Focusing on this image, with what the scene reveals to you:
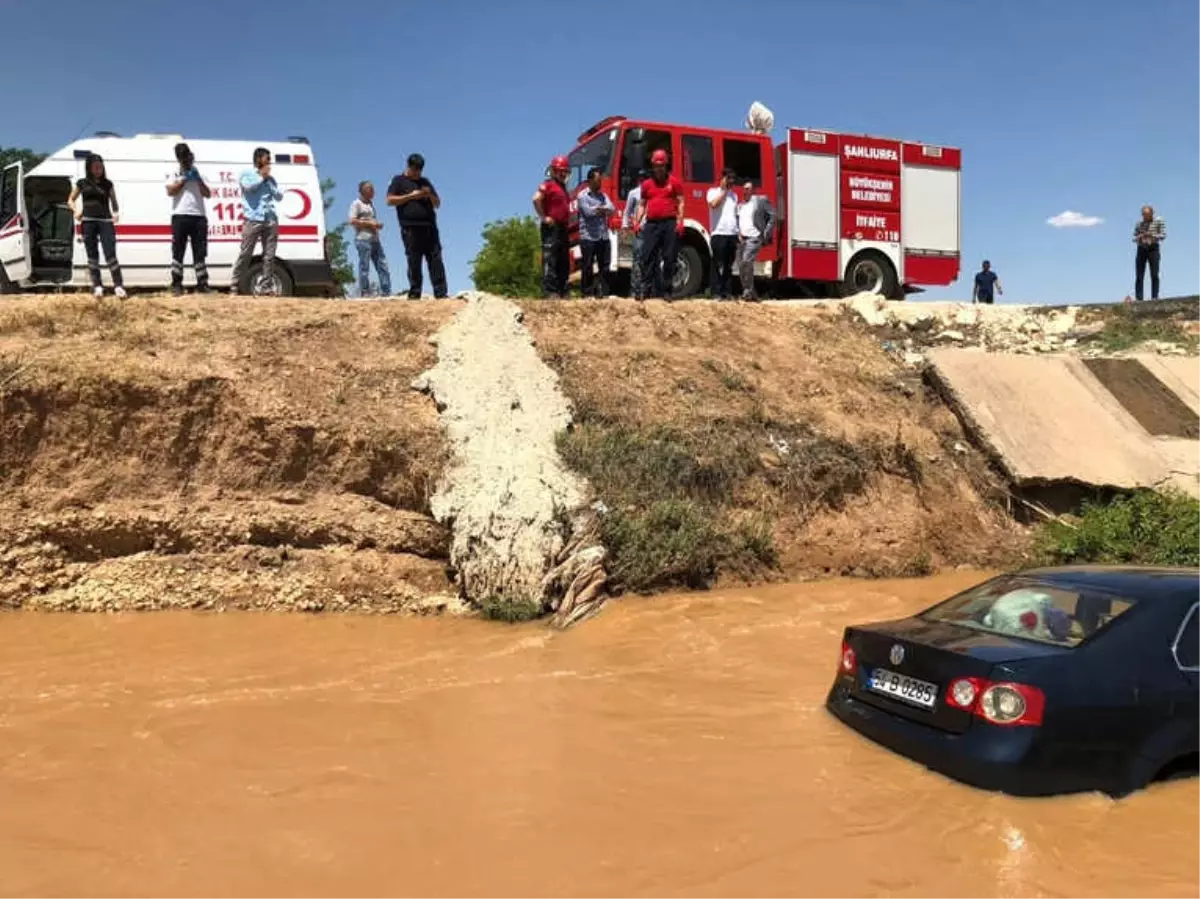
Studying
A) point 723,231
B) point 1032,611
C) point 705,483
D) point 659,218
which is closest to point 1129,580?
point 1032,611

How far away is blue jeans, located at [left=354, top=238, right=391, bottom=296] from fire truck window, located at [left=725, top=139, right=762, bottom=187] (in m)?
5.15

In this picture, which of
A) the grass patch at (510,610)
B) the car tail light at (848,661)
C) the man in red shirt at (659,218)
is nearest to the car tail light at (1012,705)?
the car tail light at (848,661)

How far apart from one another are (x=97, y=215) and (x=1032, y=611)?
9.86 m

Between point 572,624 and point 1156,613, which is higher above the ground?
point 1156,613

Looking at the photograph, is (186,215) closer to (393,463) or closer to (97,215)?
(97,215)

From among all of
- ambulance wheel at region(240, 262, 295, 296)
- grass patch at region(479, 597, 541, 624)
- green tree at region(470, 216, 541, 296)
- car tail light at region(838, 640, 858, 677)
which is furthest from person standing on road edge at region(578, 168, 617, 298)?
green tree at region(470, 216, 541, 296)

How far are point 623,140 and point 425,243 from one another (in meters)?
3.41

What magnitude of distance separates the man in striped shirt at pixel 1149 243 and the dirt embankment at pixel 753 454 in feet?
24.3

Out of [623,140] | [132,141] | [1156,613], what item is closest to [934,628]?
[1156,613]

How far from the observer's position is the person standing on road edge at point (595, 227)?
11.8 metres

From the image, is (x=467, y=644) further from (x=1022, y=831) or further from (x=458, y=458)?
(x=1022, y=831)

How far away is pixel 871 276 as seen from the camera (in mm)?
15578

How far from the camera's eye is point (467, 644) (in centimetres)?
734

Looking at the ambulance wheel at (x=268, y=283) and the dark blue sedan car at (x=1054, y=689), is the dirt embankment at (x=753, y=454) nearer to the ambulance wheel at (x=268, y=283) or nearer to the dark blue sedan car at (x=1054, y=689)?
the ambulance wheel at (x=268, y=283)
